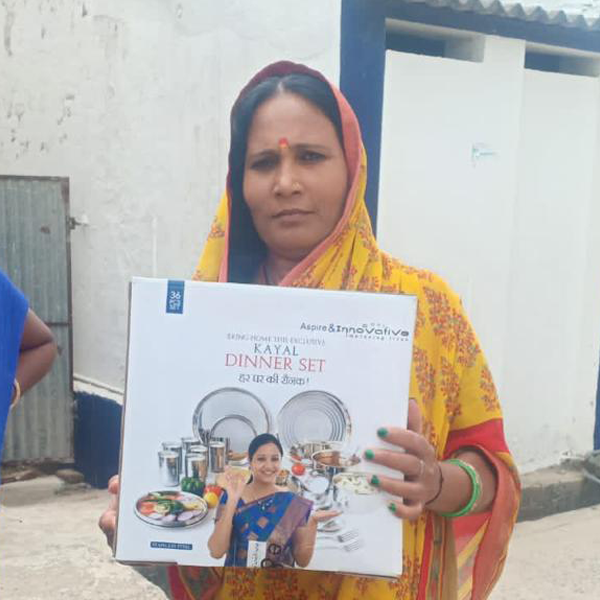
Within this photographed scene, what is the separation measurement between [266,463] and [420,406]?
1.09 ft

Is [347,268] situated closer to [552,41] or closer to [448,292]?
[448,292]

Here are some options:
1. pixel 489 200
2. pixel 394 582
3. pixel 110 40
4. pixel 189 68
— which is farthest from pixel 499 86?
pixel 394 582

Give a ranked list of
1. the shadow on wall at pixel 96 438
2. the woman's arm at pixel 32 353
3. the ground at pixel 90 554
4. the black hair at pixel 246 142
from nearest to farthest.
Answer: the black hair at pixel 246 142
the woman's arm at pixel 32 353
the ground at pixel 90 554
the shadow on wall at pixel 96 438

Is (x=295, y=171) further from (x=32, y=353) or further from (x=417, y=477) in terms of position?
(x=32, y=353)

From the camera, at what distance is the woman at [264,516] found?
3.71 ft

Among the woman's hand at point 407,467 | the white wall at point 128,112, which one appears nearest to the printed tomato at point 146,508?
the woman's hand at point 407,467

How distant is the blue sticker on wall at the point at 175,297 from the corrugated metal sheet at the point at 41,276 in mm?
3862

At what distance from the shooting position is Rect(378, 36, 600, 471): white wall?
4094 mm

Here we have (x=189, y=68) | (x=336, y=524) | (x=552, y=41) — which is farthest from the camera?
(x=552, y=41)

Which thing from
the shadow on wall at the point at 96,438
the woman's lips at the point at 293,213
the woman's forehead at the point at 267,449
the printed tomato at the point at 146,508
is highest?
the woman's lips at the point at 293,213

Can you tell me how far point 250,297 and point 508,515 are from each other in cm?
66

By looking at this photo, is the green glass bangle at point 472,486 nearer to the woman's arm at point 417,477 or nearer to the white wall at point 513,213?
the woman's arm at point 417,477

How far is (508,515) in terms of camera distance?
56.2 inches

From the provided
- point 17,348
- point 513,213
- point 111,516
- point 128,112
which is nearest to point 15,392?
point 17,348
